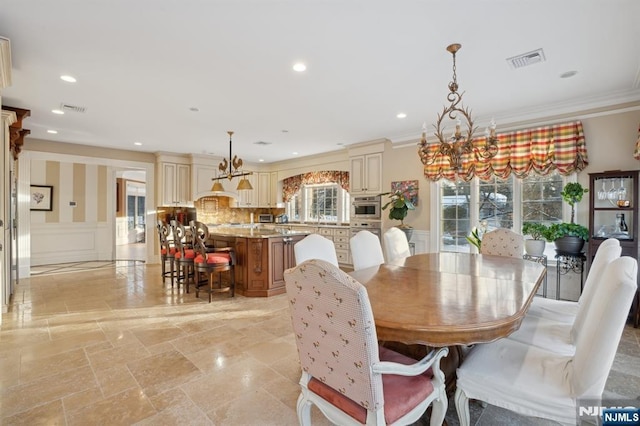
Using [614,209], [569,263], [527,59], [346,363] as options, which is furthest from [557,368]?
[569,263]

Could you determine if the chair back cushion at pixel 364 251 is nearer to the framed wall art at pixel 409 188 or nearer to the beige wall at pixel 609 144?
the framed wall art at pixel 409 188

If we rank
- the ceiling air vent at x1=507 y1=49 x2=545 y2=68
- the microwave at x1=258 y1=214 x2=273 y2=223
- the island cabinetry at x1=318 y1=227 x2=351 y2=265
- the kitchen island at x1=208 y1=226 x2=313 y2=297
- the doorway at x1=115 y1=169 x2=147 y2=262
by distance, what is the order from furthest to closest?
the doorway at x1=115 y1=169 x2=147 y2=262, the microwave at x1=258 y1=214 x2=273 y2=223, the island cabinetry at x1=318 y1=227 x2=351 y2=265, the kitchen island at x1=208 y1=226 x2=313 y2=297, the ceiling air vent at x1=507 y1=49 x2=545 y2=68

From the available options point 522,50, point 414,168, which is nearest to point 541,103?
point 522,50

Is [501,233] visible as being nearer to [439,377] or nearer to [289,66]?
[439,377]

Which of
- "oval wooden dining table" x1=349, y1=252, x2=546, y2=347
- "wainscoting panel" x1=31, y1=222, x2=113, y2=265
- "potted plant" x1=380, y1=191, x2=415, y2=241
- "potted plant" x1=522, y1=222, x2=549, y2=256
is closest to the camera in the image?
"oval wooden dining table" x1=349, y1=252, x2=546, y2=347

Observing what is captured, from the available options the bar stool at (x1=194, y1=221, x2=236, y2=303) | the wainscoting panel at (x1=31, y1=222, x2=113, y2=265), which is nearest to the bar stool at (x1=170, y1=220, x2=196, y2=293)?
the bar stool at (x1=194, y1=221, x2=236, y2=303)

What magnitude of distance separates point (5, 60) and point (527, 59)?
4.47 meters

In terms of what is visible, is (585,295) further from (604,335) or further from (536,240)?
(536,240)

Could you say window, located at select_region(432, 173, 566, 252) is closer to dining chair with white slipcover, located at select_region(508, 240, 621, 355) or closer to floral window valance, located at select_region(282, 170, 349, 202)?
floral window valance, located at select_region(282, 170, 349, 202)

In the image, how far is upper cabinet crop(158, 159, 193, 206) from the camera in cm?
709

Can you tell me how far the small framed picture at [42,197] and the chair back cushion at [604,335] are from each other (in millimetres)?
9549

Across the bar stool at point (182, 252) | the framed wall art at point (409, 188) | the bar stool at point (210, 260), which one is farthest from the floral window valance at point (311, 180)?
the bar stool at point (182, 252)

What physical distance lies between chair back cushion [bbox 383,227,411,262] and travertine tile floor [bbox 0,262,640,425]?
135 cm

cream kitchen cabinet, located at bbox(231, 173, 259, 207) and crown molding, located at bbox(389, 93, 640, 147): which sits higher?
crown molding, located at bbox(389, 93, 640, 147)
